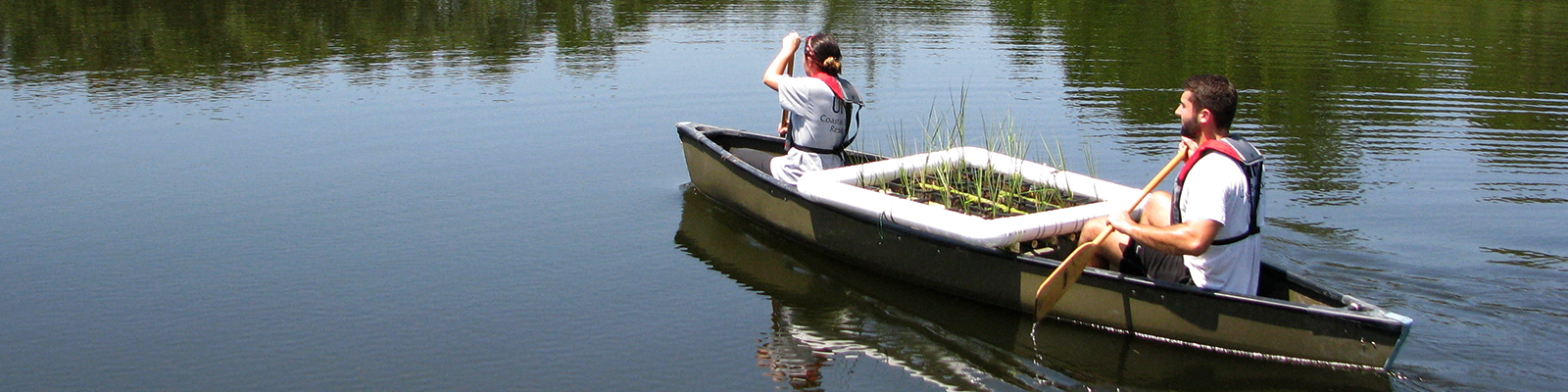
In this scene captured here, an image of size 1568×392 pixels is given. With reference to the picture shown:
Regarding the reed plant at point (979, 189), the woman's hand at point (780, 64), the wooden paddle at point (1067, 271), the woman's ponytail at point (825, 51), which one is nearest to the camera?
the wooden paddle at point (1067, 271)

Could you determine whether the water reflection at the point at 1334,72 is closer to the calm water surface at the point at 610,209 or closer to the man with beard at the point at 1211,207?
the calm water surface at the point at 610,209

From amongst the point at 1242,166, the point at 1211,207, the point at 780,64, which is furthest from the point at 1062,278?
the point at 780,64

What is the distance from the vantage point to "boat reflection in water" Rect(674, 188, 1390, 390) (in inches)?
224

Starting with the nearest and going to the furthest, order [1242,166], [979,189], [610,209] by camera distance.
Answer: [1242,166] → [979,189] → [610,209]

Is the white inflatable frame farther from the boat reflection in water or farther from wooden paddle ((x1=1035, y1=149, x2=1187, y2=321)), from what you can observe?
the boat reflection in water

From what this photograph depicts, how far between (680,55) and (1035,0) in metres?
10.0

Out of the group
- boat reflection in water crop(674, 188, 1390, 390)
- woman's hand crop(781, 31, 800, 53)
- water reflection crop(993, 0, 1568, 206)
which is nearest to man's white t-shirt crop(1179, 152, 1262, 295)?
boat reflection in water crop(674, 188, 1390, 390)

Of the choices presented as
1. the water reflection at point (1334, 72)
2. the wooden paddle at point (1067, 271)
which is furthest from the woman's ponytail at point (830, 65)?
the water reflection at point (1334, 72)

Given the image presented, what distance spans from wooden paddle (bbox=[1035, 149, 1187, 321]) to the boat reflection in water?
0.20 m

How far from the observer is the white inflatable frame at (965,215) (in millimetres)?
6273

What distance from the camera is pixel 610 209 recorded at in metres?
8.81

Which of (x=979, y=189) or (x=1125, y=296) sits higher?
(x=979, y=189)

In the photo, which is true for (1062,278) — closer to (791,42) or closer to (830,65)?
(830,65)

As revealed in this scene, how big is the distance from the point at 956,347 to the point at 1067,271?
64 cm
